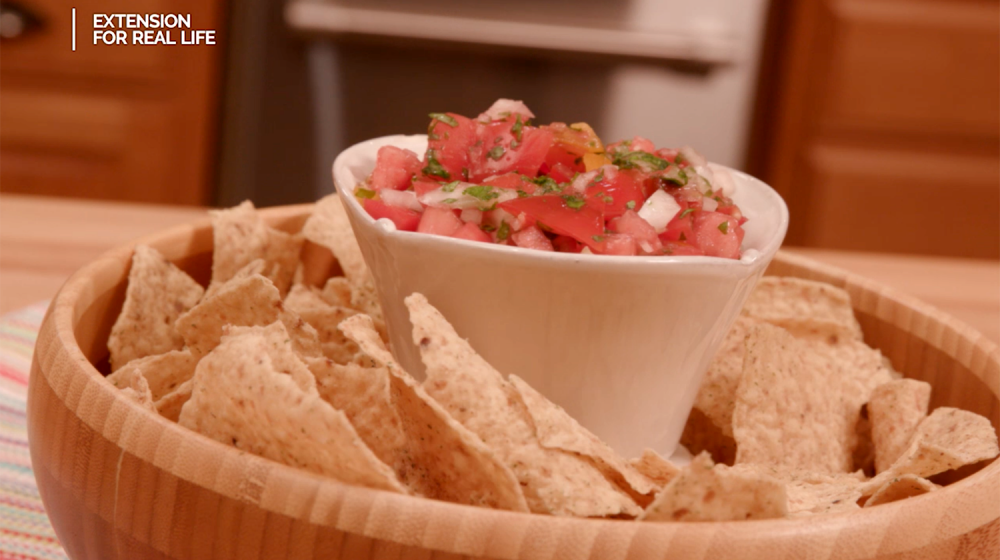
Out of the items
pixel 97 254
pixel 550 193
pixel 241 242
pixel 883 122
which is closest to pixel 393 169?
pixel 550 193

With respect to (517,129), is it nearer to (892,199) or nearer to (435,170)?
(435,170)

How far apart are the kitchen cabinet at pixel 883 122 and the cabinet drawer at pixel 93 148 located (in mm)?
1721

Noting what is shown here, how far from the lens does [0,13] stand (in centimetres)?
270

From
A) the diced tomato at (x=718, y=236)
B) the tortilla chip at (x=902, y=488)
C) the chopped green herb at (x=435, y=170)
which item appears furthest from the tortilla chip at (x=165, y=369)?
the tortilla chip at (x=902, y=488)

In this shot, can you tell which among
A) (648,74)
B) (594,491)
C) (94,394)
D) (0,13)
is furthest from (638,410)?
(0,13)

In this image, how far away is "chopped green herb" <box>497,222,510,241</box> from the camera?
35.3 inches

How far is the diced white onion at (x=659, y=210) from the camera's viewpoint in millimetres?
909

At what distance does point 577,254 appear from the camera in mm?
844

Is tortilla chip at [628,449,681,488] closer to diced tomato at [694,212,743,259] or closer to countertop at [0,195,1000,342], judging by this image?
diced tomato at [694,212,743,259]

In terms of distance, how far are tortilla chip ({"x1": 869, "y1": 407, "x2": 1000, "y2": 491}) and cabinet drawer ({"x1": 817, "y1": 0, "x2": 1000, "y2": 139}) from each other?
83.9 inches

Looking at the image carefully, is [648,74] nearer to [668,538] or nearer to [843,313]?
[843,313]

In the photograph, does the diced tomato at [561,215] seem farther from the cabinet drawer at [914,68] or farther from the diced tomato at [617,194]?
the cabinet drawer at [914,68]

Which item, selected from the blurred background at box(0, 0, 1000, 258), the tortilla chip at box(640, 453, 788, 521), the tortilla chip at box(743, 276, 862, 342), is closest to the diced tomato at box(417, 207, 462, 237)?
the tortilla chip at box(640, 453, 788, 521)

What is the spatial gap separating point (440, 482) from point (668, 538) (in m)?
0.21
